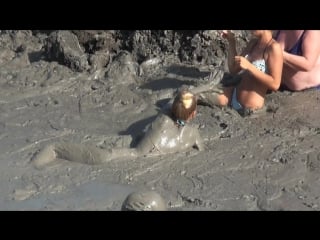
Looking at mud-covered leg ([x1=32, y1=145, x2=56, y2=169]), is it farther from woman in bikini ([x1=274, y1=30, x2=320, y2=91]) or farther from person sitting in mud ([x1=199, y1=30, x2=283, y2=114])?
woman in bikini ([x1=274, y1=30, x2=320, y2=91])

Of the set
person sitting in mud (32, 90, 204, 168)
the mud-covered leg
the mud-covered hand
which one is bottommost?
the mud-covered leg

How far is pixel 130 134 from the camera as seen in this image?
537cm

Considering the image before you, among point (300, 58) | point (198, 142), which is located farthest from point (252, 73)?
point (198, 142)

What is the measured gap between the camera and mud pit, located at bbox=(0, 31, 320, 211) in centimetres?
457

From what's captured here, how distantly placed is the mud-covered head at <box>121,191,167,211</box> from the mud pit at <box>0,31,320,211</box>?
32 centimetres

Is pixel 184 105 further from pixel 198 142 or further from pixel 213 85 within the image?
pixel 213 85

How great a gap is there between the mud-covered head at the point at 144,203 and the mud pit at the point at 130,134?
0.32m

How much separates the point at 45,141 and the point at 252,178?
1740mm

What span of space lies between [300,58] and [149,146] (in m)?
1.50

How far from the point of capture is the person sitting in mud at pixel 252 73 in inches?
208

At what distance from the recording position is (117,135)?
5348mm

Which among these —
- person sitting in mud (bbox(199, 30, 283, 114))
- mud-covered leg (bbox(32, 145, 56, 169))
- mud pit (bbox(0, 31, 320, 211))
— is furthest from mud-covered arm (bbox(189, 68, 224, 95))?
mud-covered leg (bbox(32, 145, 56, 169))

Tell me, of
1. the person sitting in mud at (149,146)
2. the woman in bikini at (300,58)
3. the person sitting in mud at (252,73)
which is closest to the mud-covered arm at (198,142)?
the person sitting in mud at (149,146)

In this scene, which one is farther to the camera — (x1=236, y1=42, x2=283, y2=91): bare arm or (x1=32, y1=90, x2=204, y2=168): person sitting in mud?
(x1=236, y1=42, x2=283, y2=91): bare arm
